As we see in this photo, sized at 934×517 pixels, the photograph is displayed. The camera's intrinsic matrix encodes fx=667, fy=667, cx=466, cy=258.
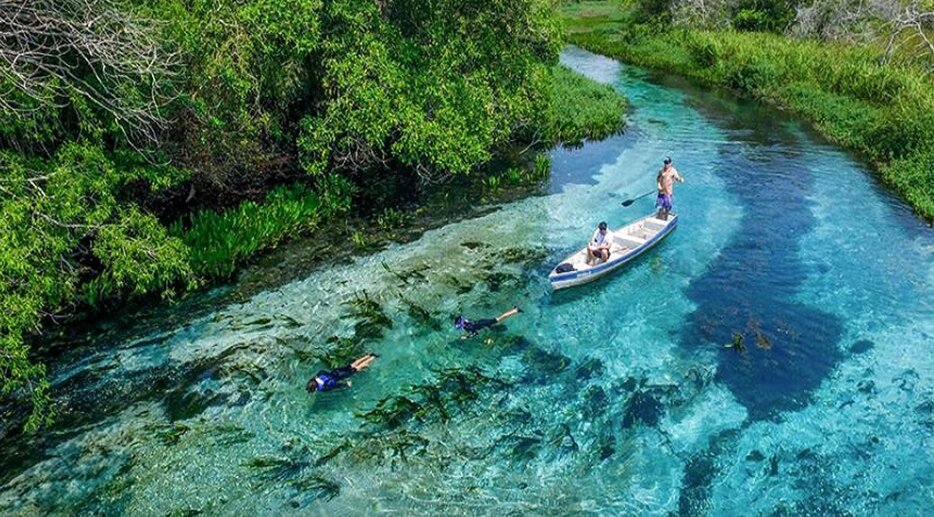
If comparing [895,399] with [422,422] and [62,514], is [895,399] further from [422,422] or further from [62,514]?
[62,514]

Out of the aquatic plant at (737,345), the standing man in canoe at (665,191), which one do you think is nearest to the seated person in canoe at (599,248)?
the standing man in canoe at (665,191)

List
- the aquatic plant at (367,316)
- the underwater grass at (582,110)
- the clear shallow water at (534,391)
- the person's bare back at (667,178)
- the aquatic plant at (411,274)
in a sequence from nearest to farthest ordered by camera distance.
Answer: the clear shallow water at (534,391)
the aquatic plant at (367,316)
the aquatic plant at (411,274)
the person's bare back at (667,178)
the underwater grass at (582,110)

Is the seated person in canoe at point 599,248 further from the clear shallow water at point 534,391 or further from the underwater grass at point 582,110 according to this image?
the underwater grass at point 582,110

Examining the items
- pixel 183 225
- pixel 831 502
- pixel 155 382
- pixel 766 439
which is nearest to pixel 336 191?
pixel 183 225

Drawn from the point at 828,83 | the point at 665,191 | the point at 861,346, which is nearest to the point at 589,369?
the point at 861,346

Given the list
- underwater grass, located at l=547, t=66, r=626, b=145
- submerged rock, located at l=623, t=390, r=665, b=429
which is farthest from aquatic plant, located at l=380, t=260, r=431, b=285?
underwater grass, located at l=547, t=66, r=626, b=145

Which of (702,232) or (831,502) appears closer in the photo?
(831,502)

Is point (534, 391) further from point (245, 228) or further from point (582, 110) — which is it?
point (582, 110)
